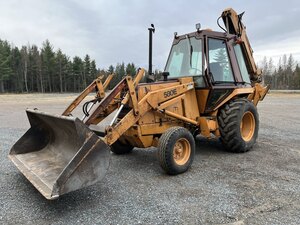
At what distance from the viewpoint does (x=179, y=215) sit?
354 cm

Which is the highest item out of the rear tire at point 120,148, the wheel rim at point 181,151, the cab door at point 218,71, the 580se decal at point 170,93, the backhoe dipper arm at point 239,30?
the backhoe dipper arm at point 239,30

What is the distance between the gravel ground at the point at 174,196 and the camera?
11.5 feet

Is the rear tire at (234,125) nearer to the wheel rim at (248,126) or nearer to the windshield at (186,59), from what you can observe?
the wheel rim at (248,126)

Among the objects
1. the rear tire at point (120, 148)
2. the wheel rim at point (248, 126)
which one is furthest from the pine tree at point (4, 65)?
the wheel rim at point (248, 126)

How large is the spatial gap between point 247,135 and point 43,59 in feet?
204

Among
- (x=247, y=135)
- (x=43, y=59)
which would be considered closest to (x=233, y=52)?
(x=247, y=135)

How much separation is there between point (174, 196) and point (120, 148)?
8.57 ft

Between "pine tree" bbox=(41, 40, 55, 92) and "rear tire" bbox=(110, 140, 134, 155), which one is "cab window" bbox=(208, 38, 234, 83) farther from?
"pine tree" bbox=(41, 40, 55, 92)

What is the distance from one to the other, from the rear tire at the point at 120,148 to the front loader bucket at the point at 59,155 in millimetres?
1487

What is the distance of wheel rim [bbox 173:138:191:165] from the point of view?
17.0ft

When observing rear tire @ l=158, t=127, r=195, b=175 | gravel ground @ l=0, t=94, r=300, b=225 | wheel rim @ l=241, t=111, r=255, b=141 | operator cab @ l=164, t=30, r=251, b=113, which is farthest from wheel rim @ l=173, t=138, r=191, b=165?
wheel rim @ l=241, t=111, r=255, b=141

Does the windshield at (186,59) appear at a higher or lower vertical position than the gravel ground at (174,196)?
higher

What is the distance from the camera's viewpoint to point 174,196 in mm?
4133

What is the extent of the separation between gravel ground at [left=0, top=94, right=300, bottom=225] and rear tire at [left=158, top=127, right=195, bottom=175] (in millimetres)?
165
